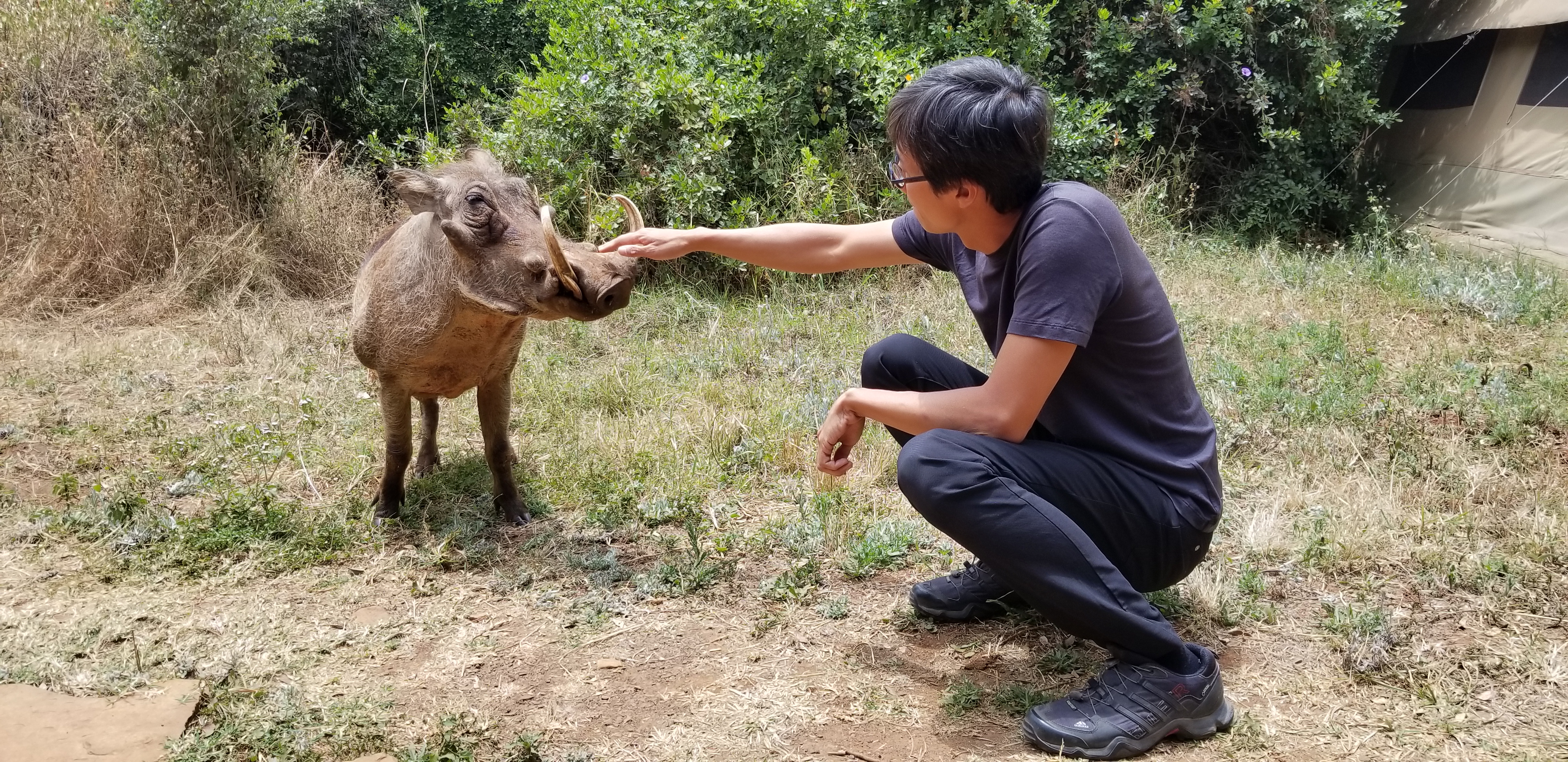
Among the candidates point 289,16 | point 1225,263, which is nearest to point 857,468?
point 1225,263

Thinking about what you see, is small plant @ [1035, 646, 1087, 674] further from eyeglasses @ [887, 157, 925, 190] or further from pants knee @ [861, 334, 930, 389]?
eyeglasses @ [887, 157, 925, 190]

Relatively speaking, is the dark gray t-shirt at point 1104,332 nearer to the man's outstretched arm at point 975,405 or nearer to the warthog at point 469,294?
the man's outstretched arm at point 975,405

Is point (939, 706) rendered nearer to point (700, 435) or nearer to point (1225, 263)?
point (700, 435)

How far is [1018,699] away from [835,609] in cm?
65

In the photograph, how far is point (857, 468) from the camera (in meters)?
4.18

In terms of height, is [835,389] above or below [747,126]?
below

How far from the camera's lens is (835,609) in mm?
3254

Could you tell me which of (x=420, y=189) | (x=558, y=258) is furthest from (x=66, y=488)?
(x=558, y=258)

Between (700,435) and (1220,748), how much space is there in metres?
2.40

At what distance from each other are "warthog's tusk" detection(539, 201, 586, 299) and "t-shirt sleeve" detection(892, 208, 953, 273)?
2.64 feet

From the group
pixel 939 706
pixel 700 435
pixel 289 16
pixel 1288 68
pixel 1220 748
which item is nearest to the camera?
pixel 1220 748

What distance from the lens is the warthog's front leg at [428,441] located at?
450 centimetres

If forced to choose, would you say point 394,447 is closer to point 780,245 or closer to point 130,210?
point 780,245

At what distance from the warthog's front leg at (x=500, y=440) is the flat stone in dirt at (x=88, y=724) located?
1385mm
